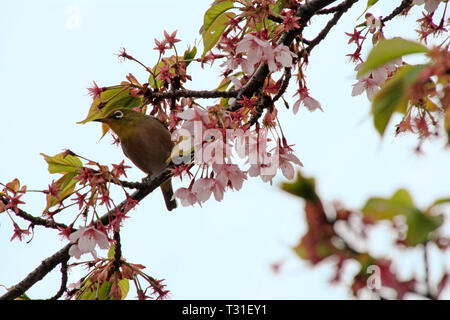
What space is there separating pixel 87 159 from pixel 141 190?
408mm

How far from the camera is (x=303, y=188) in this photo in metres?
0.72

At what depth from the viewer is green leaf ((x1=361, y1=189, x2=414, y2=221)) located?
758 millimetres

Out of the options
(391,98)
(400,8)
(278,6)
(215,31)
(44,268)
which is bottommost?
(391,98)

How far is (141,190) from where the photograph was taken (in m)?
2.98

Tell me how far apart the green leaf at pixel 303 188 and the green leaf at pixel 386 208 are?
9 centimetres

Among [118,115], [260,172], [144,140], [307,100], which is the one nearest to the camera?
[260,172]

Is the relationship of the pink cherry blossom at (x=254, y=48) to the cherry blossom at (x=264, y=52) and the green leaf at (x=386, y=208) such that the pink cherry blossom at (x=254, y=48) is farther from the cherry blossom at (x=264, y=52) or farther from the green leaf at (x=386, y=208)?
the green leaf at (x=386, y=208)

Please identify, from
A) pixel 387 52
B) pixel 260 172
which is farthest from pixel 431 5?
pixel 387 52

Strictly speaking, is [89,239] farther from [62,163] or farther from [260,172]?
[260,172]

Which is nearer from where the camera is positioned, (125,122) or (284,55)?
A: (284,55)

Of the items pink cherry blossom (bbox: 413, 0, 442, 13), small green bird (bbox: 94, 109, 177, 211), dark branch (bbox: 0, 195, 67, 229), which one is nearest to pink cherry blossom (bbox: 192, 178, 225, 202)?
dark branch (bbox: 0, 195, 67, 229)

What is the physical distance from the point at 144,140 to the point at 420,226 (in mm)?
4095

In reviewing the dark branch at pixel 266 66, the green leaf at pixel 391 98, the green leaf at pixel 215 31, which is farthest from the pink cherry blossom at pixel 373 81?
the green leaf at pixel 391 98

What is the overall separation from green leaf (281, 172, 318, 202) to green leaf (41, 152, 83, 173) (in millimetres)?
2217
